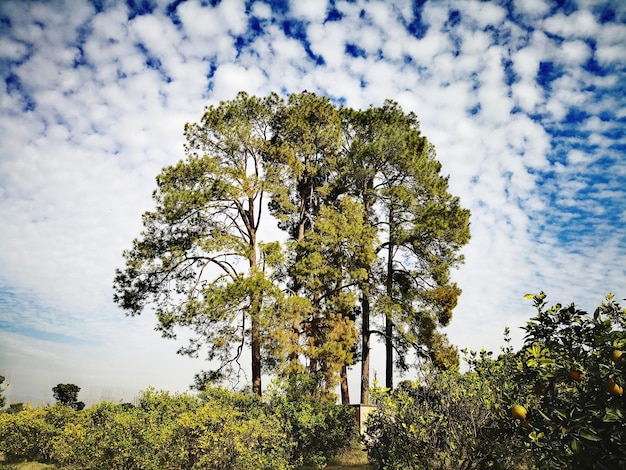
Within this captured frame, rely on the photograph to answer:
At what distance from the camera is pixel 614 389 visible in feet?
9.28

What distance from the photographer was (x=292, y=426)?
9938 millimetres

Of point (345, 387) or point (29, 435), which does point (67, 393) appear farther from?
point (345, 387)

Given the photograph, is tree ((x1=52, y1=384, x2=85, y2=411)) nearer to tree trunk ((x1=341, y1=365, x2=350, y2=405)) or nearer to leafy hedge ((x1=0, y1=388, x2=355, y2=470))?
leafy hedge ((x1=0, y1=388, x2=355, y2=470))

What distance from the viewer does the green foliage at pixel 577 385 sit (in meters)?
2.78

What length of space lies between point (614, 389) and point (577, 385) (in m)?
0.42

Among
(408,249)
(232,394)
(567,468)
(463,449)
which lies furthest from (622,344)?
(408,249)

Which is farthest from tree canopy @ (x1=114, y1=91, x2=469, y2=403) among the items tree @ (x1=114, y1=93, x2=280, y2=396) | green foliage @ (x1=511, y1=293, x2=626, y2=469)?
green foliage @ (x1=511, y1=293, x2=626, y2=469)

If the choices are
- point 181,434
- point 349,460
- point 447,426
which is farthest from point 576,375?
point 349,460

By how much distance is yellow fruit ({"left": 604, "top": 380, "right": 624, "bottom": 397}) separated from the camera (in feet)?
9.23

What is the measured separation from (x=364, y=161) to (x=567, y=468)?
15.9 m

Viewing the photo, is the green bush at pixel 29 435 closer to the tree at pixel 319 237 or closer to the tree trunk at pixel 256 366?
the tree trunk at pixel 256 366

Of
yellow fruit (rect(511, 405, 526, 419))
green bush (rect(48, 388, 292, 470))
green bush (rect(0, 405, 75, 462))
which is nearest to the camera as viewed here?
yellow fruit (rect(511, 405, 526, 419))

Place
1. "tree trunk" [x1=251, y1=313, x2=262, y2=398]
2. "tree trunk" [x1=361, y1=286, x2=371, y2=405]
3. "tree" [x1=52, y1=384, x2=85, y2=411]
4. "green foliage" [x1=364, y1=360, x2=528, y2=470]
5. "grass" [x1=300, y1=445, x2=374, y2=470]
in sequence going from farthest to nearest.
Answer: "tree" [x1=52, y1=384, x2=85, y2=411], "tree trunk" [x1=361, y1=286, x2=371, y2=405], "tree trunk" [x1=251, y1=313, x2=262, y2=398], "grass" [x1=300, y1=445, x2=374, y2=470], "green foliage" [x1=364, y1=360, x2=528, y2=470]

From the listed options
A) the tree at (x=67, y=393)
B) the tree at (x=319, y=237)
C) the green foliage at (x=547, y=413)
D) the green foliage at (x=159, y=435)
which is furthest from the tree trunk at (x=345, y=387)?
the tree at (x=67, y=393)
